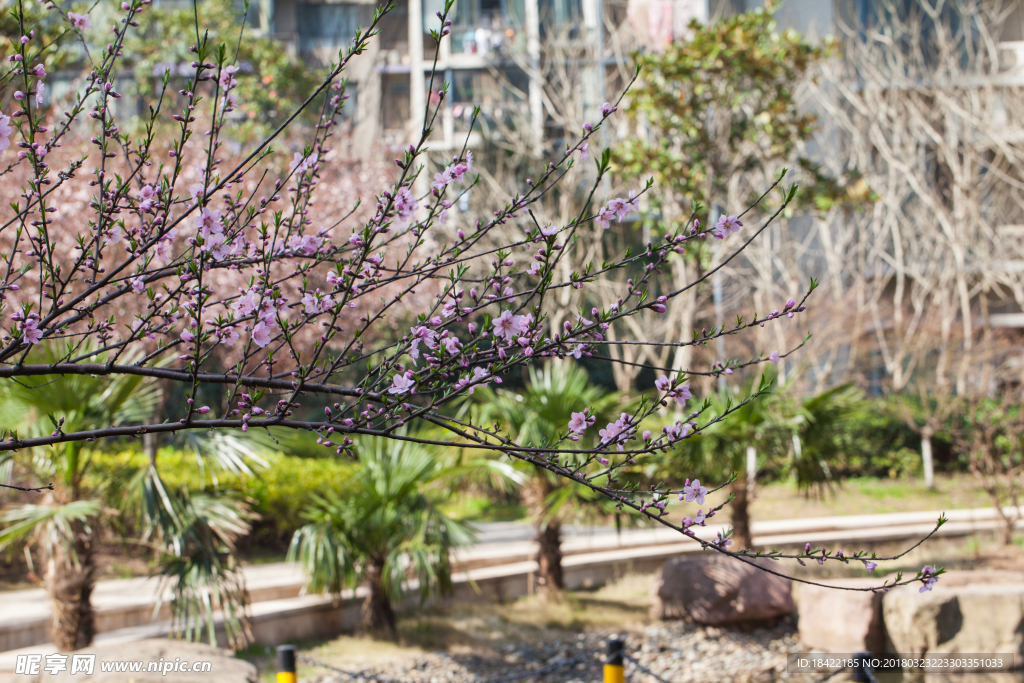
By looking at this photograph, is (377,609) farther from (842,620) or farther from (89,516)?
(842,620)

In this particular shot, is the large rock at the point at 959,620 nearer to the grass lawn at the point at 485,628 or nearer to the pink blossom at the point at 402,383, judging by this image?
the grass lawn at the point at 485,628

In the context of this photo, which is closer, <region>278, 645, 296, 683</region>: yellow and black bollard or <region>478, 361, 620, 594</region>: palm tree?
<region>278, 645, 296, 683</region>: yellow and black bollard

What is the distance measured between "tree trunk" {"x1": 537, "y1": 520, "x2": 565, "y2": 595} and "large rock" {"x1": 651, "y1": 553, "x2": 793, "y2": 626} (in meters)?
1.08

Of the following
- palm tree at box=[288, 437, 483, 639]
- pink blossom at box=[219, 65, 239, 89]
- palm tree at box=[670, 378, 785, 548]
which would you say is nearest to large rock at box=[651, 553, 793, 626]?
palm tree at box=[670, 378, 785, 548]

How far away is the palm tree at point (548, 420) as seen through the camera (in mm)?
7211

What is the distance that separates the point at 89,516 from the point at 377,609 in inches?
98.0

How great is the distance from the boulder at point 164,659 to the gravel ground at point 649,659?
Answer: 4.94 ft

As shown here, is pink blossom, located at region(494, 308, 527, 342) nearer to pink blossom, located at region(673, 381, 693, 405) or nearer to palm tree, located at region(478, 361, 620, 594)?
pink blossom, located at region(673, 381, 693, 405)

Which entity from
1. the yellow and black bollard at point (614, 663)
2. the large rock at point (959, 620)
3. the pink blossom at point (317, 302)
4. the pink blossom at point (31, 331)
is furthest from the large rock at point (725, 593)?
the pink blossom at point (31, 331)

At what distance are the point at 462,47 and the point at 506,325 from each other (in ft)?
78.5

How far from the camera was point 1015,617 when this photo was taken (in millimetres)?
6215

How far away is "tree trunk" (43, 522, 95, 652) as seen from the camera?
5.05 meters

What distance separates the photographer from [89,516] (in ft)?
17.0

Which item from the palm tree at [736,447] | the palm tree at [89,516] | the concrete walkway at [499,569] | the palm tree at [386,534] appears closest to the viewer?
the palm tree at [89,516]
